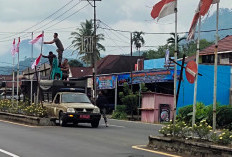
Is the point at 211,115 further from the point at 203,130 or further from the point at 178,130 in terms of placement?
the point at 203,130

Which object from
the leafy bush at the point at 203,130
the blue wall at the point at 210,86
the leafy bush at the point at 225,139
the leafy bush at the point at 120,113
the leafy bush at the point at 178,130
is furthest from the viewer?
the leafy bush at the point at 120,113

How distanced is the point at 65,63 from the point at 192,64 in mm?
14184

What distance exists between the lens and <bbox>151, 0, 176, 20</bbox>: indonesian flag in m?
12.2

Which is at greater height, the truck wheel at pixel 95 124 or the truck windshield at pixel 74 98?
the truck windshield at pixel 74 98

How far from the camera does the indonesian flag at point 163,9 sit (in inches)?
481

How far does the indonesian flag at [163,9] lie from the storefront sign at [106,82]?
88.6 ft

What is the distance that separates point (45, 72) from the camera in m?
62.3

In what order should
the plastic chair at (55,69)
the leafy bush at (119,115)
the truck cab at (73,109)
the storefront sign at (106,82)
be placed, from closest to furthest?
the truck cab at (73,109) < the plastic chair at (55,69) < the leafy bush at (119,115) < the storefront sign at (106,82)

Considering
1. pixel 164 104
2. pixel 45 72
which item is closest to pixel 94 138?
pixel 164 104

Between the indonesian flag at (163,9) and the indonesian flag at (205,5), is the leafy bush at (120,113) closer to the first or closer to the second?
the indonesian flag at (163,9)

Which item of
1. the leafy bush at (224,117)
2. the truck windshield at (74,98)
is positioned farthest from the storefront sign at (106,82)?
the truck windshield at (74,98)

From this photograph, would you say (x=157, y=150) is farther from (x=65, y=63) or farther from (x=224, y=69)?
(x=224, y=69)

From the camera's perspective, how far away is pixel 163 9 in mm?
12234

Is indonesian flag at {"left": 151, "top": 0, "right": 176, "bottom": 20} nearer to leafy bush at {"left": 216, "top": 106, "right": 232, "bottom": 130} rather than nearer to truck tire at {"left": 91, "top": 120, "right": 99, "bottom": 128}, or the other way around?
truck tire at {"left": 91, "top": 120, "right": 99, "bottom": 128}
